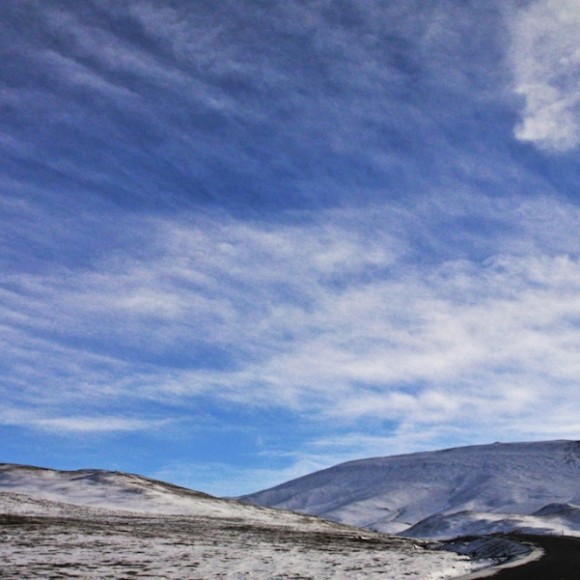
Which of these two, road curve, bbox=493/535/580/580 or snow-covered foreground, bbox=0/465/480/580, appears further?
snow-covered foreground, bbox=0/465/480/580

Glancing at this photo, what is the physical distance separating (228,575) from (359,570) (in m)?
5.34

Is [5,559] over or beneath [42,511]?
beneath

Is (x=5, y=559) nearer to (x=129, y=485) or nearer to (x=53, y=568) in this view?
(x=53, y=568)

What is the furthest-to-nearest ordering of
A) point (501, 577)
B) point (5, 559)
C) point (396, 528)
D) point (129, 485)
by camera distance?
1. point (396, 528)
2. point (129, 485)
3. point (5, 559)
4. point (501, 577)

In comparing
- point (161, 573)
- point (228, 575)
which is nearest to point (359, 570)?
point (228, 575)

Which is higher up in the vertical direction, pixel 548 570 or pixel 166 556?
pixel 166 556

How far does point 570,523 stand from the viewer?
122 metres

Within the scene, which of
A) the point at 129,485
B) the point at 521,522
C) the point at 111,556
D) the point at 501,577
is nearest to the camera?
the point at 501,577

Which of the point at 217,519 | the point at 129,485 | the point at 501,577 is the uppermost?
the point at 129,485

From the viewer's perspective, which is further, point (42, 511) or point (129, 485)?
point (129, 485)

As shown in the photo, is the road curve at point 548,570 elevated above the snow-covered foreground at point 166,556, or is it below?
below

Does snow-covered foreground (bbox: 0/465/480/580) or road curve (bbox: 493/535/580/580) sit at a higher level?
snow-covered foreground (bbox: 0/465/480/580)

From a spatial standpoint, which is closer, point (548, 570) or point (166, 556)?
point (548, 570)

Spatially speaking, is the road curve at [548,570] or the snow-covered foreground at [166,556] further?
the snow-covered foreground at [166,556]
